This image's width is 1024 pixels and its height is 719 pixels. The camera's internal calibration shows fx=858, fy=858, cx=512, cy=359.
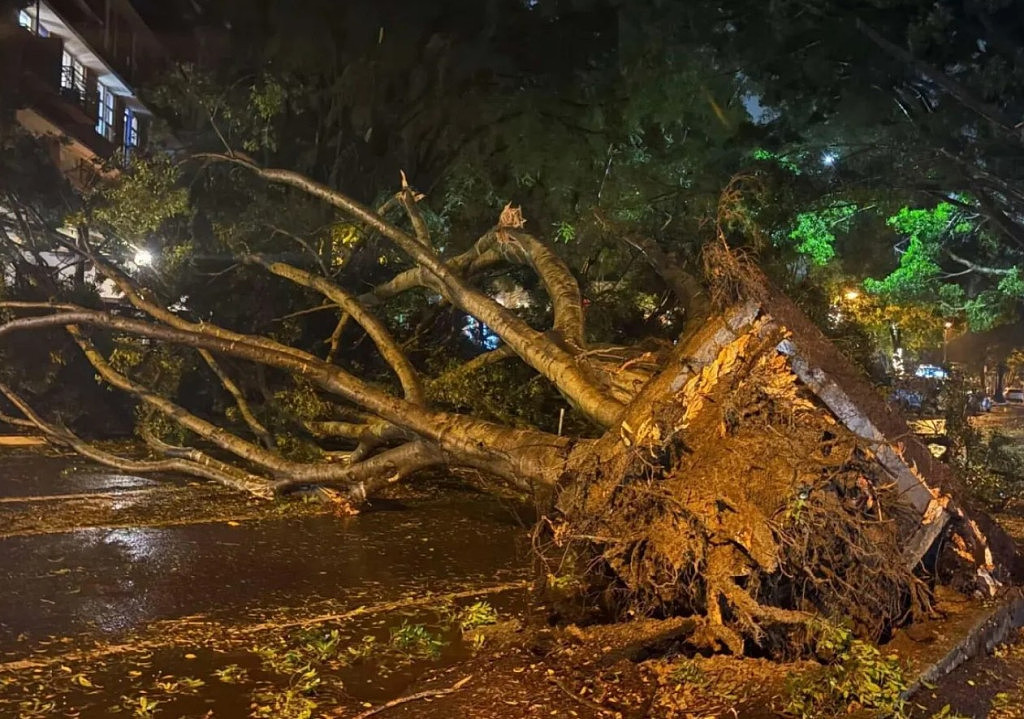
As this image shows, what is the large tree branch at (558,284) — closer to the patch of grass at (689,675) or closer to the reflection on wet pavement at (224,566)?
the reflection on wet pavement at (224,566)

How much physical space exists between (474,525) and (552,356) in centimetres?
207

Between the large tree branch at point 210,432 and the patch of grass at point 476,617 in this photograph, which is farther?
the large tree branch at point 210,432

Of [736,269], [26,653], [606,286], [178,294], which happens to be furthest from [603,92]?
[26,653]

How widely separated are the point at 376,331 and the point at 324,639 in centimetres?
380

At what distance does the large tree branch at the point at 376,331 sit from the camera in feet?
23.1

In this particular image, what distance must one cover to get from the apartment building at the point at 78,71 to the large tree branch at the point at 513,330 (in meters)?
6.30

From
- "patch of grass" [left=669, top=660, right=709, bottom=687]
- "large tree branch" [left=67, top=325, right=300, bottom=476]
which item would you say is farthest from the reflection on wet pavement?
"patch of grass" [left=669, top=660, right=709, bottom=687]

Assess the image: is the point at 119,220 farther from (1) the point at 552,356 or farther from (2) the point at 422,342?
(1) the point at 552,356

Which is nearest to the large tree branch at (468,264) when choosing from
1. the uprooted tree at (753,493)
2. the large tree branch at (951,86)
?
the uprooted tree at (753,493)

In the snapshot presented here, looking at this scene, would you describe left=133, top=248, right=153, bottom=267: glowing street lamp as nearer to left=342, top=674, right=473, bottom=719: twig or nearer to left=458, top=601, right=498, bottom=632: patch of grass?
left=458, top=601, right=498, bottom=632: patch of grass

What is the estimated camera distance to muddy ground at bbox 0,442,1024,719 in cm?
368

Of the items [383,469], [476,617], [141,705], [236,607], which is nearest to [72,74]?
[383,469]

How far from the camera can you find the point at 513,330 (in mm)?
6430

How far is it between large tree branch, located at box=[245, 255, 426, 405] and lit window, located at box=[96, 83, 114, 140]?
20.3 meters
